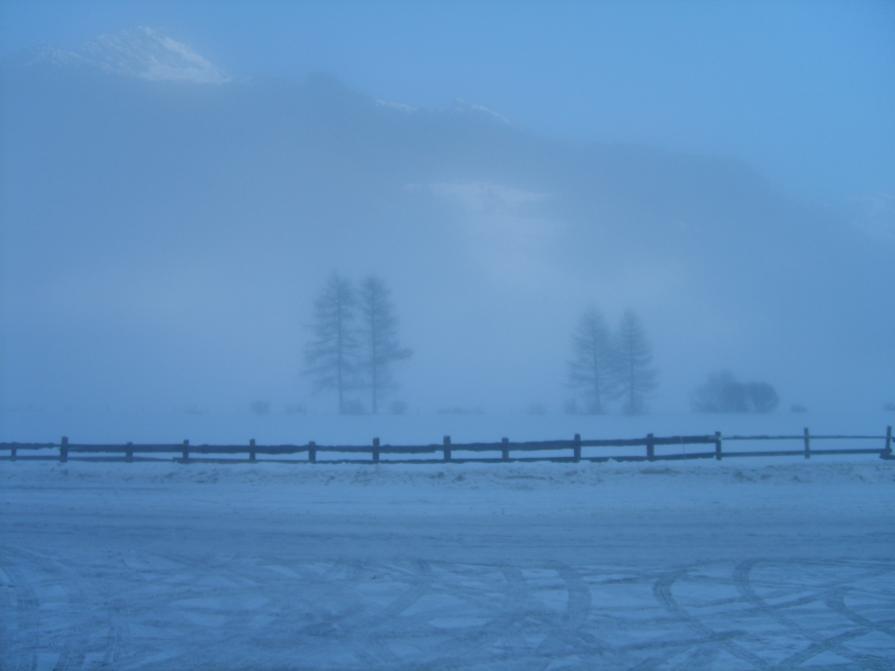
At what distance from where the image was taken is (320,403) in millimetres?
48281

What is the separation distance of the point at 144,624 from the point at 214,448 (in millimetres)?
14942

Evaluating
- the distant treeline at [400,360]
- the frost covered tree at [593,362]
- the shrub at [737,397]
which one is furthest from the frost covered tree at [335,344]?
the shrub at [737,397]

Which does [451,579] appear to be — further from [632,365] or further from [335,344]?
[632,365]

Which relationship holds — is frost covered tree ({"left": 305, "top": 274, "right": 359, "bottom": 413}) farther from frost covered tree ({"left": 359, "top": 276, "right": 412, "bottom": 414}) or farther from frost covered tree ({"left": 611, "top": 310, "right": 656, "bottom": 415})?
frost covered tree ({"left": 611, "top": 310, "right": 656, "bottom": 415})

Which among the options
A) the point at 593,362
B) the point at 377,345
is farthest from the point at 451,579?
the point at 593,362

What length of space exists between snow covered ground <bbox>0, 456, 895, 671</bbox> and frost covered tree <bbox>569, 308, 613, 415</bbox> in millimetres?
32170

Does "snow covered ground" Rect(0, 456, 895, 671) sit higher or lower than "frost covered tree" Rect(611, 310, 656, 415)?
lower

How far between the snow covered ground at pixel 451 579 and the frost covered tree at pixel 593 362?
106 ft

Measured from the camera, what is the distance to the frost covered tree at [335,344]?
4419 cm

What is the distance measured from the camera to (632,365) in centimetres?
4962

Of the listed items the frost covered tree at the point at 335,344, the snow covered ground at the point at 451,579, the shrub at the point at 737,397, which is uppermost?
the frost covered tree at the point at 335,344

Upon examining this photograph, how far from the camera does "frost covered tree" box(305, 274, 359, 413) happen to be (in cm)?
4419

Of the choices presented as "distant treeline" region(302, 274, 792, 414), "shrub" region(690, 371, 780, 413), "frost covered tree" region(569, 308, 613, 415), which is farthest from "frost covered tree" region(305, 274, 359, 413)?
"shrub" region(690, 371, 780, 413)

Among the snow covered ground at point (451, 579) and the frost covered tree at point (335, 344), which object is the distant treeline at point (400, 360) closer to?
the frost covered tree at point (335, 344)
